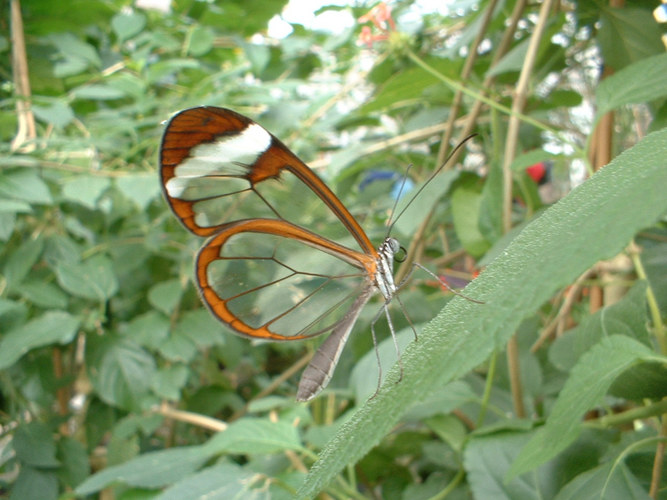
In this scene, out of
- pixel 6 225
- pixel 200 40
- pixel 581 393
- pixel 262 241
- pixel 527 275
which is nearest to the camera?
pixel 527 275

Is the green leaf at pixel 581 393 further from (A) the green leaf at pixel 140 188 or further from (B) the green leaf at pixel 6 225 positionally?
(B) the green leaf at pixel 6 225

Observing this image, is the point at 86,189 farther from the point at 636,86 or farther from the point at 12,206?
the point at 636,86

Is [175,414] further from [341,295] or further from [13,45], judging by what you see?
[13,45]

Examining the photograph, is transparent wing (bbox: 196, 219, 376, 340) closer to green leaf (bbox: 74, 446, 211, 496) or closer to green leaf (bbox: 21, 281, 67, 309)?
green leaf (bbox: 74, 446, 211, 496)

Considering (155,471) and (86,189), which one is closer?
(155,471)

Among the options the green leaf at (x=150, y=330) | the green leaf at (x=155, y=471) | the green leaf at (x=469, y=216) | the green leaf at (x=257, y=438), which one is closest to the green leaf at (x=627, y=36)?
the green leaf at (x=469, y=216)

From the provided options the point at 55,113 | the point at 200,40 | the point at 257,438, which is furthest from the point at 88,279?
the point at 200,40

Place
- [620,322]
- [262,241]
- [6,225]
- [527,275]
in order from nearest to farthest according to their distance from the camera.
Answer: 1. [527,275]
2. [620,322]
3. [262,241]
4. [6,225]
